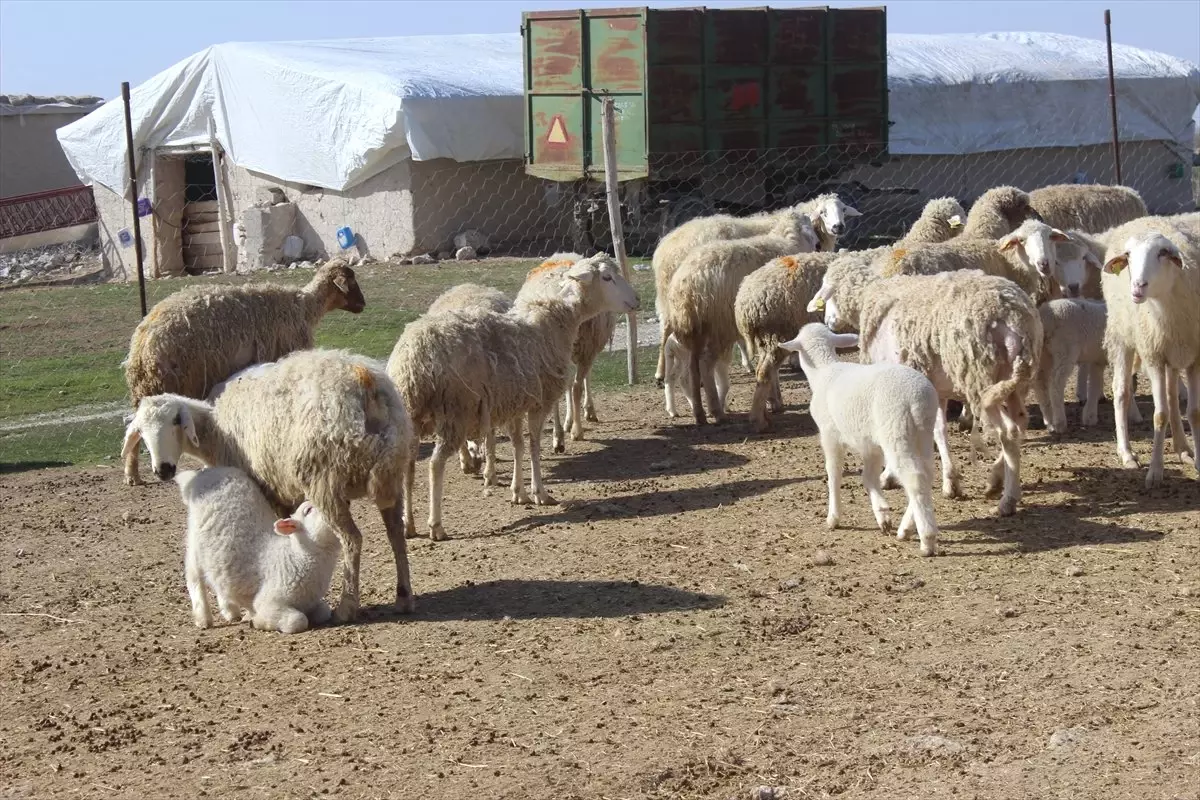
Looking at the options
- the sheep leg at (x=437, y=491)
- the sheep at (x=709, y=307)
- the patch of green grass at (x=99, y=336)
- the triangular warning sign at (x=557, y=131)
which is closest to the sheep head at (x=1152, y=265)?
the sheep at (x=709, y=307)

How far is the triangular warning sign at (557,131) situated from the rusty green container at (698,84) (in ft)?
0.05

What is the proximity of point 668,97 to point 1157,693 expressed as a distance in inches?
626

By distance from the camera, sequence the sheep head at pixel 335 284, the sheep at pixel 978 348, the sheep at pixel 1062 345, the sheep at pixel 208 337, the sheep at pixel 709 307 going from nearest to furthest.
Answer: the sheep at pixel 978 348 < the sheep at pixel 208 337 < the sheep at pixel 1062 345 < the sheep head at pixel 335 284 < the sheep at pixel 709 307

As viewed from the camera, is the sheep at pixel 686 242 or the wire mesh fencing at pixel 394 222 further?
the wire mesh fencing at pixel 394 222

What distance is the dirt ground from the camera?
4.41 m

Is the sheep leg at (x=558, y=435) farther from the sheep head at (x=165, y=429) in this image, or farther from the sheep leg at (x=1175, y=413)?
the sheep leg at (x=1175, y=413)

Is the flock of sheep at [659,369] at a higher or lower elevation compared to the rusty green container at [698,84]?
lower

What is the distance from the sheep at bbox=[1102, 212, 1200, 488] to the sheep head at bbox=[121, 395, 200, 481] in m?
4.69

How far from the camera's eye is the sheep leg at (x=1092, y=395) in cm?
918

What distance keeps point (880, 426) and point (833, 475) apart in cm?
64

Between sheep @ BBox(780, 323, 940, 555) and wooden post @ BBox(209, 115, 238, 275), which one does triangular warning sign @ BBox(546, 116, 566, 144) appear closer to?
wooden post @ BBox(209, 115, 238, 275)

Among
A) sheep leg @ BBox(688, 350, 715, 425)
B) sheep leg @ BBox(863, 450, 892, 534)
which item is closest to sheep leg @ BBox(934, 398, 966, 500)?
sheep leg @ BBox(863, 450, 892, 534)

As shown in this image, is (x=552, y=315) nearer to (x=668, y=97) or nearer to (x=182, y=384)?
(x=182, y=384)

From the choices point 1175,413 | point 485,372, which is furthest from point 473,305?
point 1175,413
